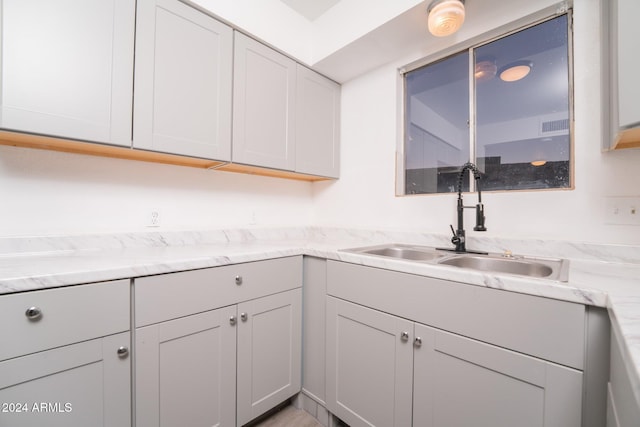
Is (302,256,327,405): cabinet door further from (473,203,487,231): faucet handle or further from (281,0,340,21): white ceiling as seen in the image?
(281,0,340,21): white ceiling

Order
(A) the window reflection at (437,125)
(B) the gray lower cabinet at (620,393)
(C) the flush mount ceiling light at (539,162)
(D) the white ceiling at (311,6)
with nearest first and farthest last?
(B) the gray lower cabinet at (620,393)
(C) the flush mount ceiling light at (539,162)
(A) the window reflection at (437,125)
(D) the white ceiling at (311,6)

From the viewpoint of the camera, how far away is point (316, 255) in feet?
4.78

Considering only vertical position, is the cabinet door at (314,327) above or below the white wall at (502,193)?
below

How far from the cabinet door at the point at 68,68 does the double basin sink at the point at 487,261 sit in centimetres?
134

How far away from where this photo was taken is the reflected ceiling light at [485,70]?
1532 mm

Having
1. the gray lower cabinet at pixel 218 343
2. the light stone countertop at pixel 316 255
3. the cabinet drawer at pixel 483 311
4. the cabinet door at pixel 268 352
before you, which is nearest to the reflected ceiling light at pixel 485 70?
the light stone countertop at pixel 316 255

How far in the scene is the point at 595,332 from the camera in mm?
719

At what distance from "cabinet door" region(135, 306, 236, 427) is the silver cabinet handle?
0.11 feet

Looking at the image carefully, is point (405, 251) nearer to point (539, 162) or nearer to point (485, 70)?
point (539, 162)

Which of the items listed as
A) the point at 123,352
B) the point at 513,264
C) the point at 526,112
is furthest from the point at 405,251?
the point at 123,352

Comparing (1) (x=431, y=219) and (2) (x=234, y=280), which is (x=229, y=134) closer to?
(2) (x=234, y=280)

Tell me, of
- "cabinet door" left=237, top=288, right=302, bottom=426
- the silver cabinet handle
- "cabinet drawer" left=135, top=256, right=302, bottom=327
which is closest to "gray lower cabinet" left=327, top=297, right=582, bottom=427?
"cabinet door" left=237, top=288, right=302, bottom=426

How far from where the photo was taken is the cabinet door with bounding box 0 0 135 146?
3.16 ft

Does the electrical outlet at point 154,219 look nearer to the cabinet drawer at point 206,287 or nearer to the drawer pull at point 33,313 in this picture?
the cabinet drawer at point 206,287
